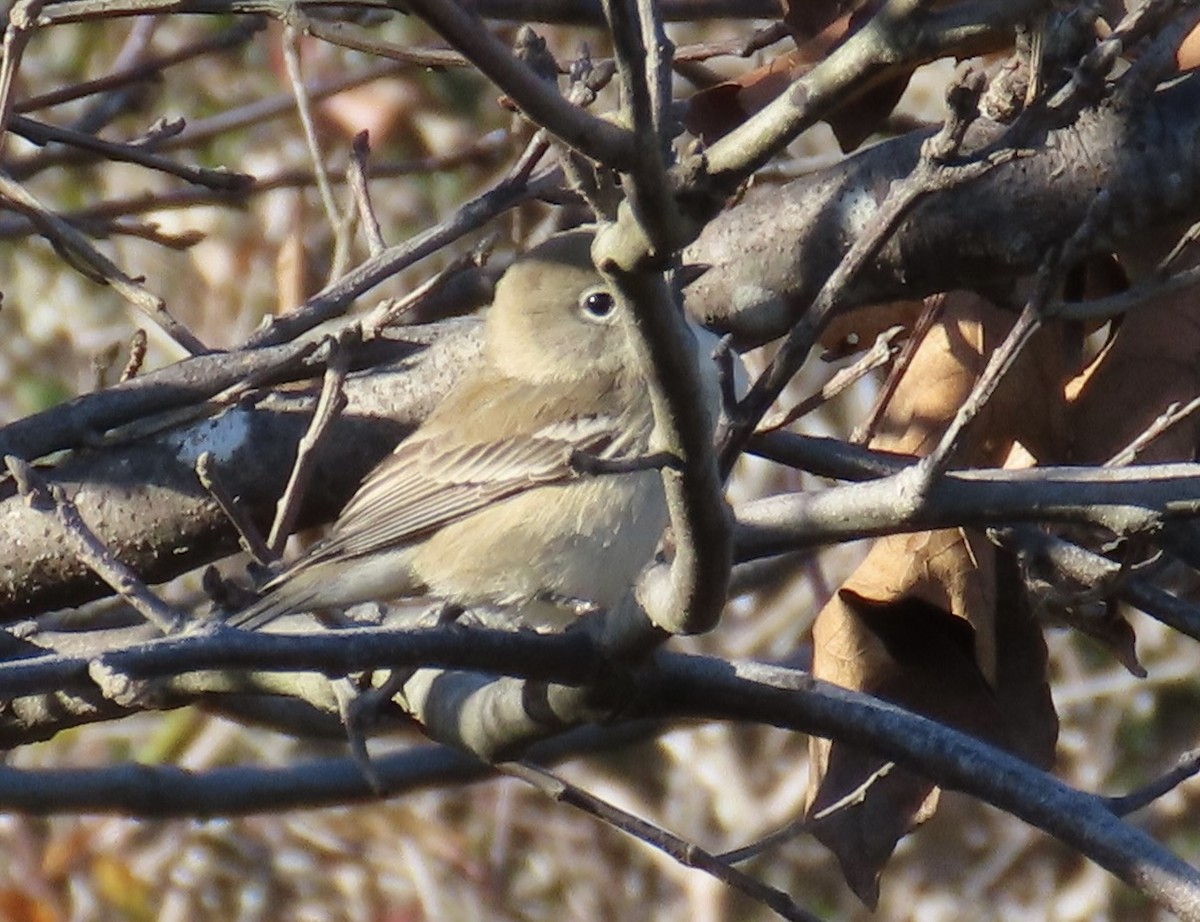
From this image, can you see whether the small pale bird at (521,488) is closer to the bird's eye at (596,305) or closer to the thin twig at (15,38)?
the bird's eye at (596,305)

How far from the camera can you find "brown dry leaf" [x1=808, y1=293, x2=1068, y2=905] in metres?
3.54

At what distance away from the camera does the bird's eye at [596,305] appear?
454cm

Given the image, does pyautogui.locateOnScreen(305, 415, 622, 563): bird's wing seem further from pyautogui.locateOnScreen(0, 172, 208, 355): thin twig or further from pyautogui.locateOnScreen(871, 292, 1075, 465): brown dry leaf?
pyautogui.locateOnScreen(871, 292, 1075, 465): brown dry leaf

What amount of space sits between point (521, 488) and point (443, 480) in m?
0.20

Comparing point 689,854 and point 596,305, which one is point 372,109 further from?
point 689,854

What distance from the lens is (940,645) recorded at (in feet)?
11.9

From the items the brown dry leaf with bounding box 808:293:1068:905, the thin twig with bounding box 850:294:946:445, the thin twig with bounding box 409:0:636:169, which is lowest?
the thin twig with bounding box 409:0:636:169

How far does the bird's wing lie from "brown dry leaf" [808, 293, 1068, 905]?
2.45 feet

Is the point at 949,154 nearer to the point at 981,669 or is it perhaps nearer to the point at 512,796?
the point at 981,669

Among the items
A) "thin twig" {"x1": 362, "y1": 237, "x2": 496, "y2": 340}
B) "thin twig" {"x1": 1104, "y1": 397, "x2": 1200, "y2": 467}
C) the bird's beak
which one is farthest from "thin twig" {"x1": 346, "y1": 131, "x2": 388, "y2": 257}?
"thin twig" {"x1": 1104, "y1": 397, "x2": 1200, "y2": 467}

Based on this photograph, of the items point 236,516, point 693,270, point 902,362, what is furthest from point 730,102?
point 236,516

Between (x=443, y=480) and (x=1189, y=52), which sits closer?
(x=1189, y=52)

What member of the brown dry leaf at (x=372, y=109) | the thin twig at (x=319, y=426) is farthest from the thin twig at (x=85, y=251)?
the brown dry leaf at (x=372, y=109)

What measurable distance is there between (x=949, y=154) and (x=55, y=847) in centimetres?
565
